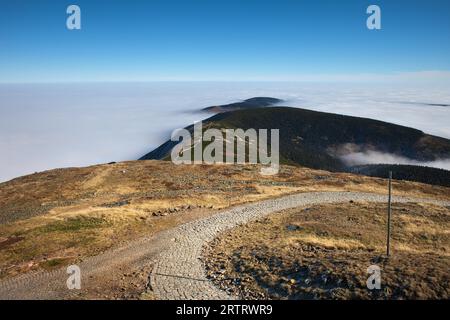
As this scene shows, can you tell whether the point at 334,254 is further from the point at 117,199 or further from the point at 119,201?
the point at 117,199

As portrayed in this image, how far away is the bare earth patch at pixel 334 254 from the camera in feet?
61.3

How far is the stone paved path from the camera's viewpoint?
21.6m

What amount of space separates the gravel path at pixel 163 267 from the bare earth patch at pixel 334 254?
1.29m

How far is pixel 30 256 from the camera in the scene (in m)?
28.1

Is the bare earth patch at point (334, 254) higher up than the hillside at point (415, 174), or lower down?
higher up

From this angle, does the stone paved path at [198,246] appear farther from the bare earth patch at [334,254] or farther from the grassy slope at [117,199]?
the grassy slope at [117,199]

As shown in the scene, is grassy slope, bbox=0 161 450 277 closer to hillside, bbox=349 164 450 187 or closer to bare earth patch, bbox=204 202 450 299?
bare earth patch, bbox=204 202 450 299

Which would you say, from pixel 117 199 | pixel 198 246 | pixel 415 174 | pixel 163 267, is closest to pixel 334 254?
pixel 198 246

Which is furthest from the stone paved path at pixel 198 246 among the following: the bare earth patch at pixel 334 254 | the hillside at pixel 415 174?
the hillside at pixel 415 174

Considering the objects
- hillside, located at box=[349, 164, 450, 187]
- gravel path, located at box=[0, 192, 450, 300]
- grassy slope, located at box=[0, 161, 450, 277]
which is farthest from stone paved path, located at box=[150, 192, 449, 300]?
hillside, located at box=[349, 164, 450, 187]

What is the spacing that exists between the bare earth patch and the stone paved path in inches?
42.0
